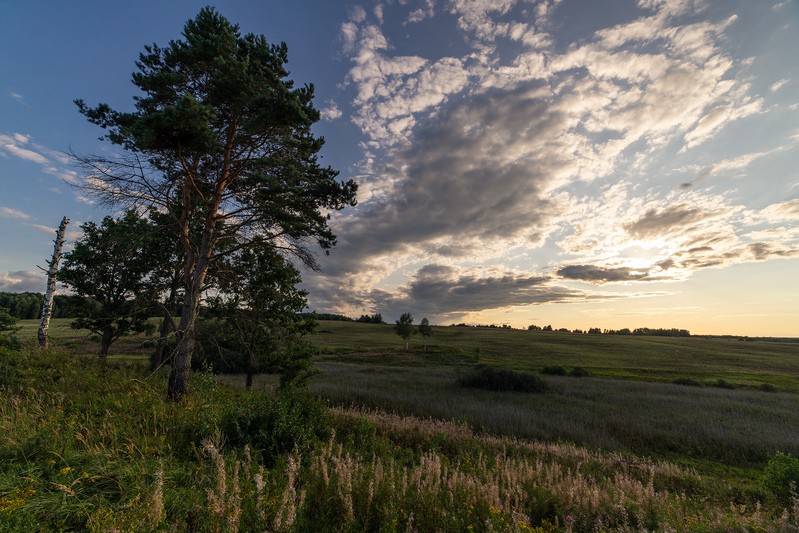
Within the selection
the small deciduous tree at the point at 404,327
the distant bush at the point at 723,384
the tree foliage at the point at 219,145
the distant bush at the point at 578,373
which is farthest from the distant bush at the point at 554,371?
the tree foliage at the point at 219,145

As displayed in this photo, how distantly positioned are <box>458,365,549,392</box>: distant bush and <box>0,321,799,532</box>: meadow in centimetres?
417

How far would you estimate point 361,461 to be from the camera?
6.67m

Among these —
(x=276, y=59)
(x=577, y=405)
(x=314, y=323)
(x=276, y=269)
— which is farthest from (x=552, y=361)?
(x=276, y=59)

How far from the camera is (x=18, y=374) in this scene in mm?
10344

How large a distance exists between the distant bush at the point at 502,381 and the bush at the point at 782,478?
1803 cm

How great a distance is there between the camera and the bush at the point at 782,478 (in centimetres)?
793

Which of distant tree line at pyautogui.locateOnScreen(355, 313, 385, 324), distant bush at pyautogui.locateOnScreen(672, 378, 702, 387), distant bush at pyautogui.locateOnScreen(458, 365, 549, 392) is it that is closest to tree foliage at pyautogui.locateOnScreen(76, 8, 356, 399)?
distant bush at pyautogui.locateOnScreen(458, 365, 549, 392)

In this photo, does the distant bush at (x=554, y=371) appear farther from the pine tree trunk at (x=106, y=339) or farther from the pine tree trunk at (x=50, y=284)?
the pine tree trunk at (x=50, y=284)

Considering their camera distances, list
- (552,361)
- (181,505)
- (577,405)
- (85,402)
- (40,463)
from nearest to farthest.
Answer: (181,505) < (40,463) < (85,402) < (577,405) < (552,361)

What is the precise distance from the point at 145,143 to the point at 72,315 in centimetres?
2037

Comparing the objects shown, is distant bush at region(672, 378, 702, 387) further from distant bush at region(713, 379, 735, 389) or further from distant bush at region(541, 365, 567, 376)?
distant bush at region(541, 365, 567, 376)

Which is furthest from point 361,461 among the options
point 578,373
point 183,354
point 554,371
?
point 578,373

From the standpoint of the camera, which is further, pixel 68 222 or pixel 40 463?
pixel 68 222

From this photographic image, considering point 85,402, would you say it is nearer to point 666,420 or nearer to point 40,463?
point 40,463
